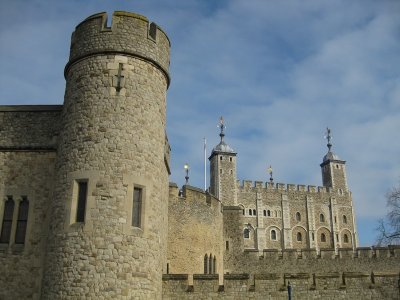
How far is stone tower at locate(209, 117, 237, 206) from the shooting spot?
69.2m

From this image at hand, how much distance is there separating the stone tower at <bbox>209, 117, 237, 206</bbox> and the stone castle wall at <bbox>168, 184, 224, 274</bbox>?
4881cm

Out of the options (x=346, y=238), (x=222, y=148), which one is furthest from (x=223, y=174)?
(x=346, y=238)

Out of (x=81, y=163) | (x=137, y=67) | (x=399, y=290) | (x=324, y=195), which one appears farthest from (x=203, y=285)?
(x=324, y=195)

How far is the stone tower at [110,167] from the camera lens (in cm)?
1077

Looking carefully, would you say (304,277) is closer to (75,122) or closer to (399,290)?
(399,290)

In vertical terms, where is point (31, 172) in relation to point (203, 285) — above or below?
above

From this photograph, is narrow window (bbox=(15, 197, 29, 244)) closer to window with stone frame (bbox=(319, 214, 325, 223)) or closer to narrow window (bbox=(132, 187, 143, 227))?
narrow window (bbox=(132, 187, 143, 227))

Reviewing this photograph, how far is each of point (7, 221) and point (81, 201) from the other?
2.67 m

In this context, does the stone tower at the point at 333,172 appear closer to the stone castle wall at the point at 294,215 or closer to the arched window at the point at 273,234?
the stone castle wall at the point at 294,215

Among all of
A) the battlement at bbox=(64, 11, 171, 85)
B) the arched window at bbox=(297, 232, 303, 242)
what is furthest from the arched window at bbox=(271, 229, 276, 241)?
the battlement at bbox=(64, 11, 171, 85)

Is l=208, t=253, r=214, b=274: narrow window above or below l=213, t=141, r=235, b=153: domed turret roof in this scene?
below

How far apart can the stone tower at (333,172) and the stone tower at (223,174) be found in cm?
1956

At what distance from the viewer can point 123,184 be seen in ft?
37.4

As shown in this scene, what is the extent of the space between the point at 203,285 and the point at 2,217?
5740mm
